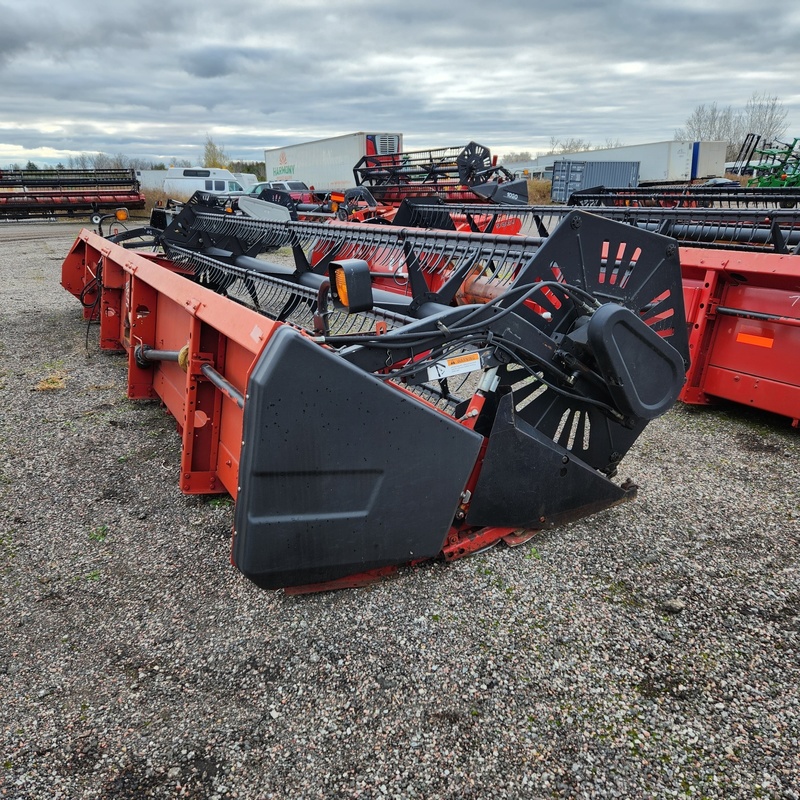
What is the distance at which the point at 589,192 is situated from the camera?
815cm

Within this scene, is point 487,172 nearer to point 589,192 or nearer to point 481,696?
point 589,192

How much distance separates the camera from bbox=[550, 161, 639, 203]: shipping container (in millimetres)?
23875

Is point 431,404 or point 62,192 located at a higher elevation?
point 62,192

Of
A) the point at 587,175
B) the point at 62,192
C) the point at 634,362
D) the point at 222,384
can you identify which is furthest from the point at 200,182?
the point at 634,362

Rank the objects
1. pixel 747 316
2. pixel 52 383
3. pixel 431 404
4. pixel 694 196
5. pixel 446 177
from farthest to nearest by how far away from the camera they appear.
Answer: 1. pixel 446 177
2. pixel 694 196
3. pixel 52 383
4. pixel 747 316
5. pixel 431 404

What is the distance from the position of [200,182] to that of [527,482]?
25871 mm

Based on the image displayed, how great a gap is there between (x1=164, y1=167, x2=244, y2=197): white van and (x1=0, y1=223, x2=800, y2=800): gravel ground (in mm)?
22939

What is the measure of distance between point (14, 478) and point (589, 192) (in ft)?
23.6

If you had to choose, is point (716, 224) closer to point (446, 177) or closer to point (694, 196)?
point (694, 196)

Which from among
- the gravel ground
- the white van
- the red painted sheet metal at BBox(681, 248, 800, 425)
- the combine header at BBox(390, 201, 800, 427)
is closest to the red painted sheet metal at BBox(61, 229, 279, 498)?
the gravel ground

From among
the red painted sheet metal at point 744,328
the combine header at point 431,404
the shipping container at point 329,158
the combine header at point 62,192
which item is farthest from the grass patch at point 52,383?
the shipping container at point 329,158

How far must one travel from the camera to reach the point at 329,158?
29.7m

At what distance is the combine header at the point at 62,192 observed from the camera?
20.7 m

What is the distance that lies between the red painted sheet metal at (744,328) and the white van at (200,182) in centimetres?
2192
